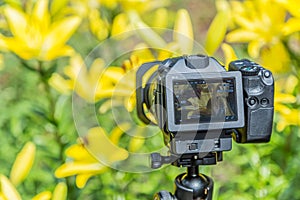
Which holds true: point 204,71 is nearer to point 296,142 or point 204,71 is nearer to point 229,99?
point 229,99

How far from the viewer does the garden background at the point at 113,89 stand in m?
0.92

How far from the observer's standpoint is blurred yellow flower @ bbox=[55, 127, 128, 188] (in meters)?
0.89

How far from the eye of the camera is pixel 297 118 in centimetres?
97

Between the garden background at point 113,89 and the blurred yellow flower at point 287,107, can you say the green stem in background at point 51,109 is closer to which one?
the garden background at point 113,89

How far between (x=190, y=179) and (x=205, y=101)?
11 cm

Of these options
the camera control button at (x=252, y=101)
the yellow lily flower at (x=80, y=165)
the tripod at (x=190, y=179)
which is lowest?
the yellow lily flower at (x=80, y=165)

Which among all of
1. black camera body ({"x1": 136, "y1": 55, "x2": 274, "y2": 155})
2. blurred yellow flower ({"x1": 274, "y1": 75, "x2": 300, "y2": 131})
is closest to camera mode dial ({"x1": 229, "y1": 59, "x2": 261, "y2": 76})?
black camera body ({"x1": 136, "y1": 55, "x2": 274, "y2": 155})

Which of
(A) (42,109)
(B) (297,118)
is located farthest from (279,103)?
(A) (42,109)

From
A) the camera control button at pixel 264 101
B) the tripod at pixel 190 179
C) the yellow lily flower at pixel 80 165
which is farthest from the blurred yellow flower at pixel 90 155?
the camera control button at pixel 264 101

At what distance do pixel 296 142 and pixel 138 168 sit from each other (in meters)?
0.29

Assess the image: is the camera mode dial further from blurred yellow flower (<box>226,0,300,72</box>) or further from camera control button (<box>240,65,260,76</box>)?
blurred yellow flower (<box>226,0,300,72</box>)

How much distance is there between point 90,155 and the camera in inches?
36.6

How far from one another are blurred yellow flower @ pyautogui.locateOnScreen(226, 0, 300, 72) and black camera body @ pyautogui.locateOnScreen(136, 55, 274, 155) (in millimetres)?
221

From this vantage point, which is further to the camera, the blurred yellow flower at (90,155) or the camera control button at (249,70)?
the blurred yellow flower at (90,155)
